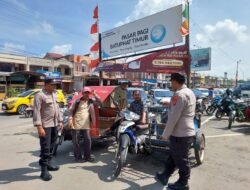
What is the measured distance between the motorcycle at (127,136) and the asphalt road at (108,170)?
35 centimetres

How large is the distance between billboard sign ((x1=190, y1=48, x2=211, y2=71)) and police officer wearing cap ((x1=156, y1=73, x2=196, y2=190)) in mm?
33278

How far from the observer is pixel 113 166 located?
484 centimetres

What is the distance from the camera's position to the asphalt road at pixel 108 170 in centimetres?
387

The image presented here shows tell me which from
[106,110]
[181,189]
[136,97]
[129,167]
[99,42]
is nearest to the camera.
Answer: [181,189]

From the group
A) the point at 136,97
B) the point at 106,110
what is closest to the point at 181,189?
the point at 136,97

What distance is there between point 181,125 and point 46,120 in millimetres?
2520

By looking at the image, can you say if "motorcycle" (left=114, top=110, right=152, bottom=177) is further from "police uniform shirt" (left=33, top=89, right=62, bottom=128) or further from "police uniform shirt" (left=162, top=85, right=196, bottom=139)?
"police uniform shirt" (left=33, top=89, right=62, bottom=128)

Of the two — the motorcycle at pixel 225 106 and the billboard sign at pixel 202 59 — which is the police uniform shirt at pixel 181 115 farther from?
the billboard sign at pixel 202 59

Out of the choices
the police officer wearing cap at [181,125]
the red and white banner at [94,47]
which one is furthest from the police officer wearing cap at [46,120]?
the red and white banner at [94,47]

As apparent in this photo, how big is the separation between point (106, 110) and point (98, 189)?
12.2 ft

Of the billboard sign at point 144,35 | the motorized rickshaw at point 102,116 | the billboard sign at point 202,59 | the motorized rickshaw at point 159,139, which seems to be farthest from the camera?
the billboard sign at point 202,59

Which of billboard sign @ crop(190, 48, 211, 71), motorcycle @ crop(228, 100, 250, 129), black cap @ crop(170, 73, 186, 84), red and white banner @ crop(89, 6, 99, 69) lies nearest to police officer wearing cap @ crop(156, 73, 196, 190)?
black cap @ crop(170, 73, 186, 84)

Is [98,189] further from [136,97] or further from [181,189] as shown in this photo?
[136,97]

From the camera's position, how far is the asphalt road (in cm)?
387
